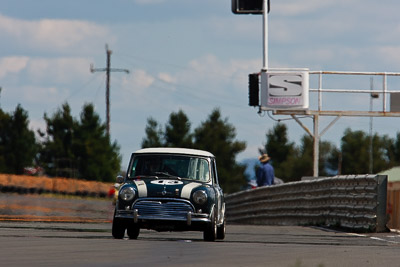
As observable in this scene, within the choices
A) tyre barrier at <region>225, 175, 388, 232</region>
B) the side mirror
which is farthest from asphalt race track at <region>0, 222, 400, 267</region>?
tyre barrier at <region>225, 175, 388, 232</region>

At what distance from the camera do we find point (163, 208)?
1430 cm

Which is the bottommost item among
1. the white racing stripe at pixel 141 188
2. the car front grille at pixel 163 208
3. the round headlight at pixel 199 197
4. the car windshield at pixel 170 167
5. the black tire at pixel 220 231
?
the black tire at pixel 220 231

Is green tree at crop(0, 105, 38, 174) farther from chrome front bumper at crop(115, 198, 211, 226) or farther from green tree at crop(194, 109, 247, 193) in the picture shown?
chrome front bumper at crop(115, 198, 211, 226)

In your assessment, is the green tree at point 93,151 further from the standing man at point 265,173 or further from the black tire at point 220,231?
the black tire at point 220,231

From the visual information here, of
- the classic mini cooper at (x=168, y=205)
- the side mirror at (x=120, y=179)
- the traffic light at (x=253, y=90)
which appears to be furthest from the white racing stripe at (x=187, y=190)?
the traffic light at (x=253, y=90)

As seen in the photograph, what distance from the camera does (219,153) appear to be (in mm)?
135000

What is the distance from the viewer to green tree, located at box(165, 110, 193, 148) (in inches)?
5276

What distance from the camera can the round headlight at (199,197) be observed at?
14.3 m

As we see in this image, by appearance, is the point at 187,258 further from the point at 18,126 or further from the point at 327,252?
the point at 18,126

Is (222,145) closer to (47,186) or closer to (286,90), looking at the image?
(47,186)

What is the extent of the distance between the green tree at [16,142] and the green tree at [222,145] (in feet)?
→ 115

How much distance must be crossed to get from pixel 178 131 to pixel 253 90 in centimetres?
9323

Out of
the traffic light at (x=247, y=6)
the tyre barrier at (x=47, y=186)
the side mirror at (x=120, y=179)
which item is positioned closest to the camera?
the side mirror at (x=120, y=179)

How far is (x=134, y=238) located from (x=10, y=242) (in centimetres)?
282
